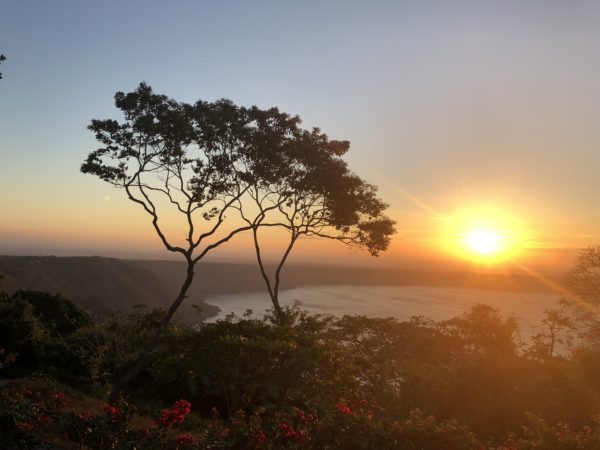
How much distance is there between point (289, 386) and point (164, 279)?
128 m

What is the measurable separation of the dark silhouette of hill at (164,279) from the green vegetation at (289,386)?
28.0 metres

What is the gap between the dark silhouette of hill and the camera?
3147 inches

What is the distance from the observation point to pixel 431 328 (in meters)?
25.8

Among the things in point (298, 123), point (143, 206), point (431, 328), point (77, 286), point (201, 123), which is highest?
point (298, 123)

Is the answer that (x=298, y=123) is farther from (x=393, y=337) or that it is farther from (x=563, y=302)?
(x=563, y=302)

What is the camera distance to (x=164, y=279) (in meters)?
129

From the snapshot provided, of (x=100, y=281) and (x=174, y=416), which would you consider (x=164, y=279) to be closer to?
(x=100, y=281)

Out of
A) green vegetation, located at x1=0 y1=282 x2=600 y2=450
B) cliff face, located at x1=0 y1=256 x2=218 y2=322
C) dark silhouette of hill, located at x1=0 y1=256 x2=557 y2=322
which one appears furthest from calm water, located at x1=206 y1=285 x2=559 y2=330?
green vegetation, located at x1=0 y1=282 x2=600 y2=450

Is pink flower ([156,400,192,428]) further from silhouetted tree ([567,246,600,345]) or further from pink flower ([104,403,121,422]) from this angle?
silhouetted tree ([567,246,600,345])

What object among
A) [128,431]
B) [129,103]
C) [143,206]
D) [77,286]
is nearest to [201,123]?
[129,103]

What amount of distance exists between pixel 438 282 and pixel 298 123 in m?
140

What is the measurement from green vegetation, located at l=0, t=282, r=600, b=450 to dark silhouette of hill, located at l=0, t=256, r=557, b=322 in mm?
28025

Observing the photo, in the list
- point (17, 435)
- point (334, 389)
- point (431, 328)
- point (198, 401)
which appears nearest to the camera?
point (17, 435)

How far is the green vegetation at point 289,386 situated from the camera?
6.33 m
